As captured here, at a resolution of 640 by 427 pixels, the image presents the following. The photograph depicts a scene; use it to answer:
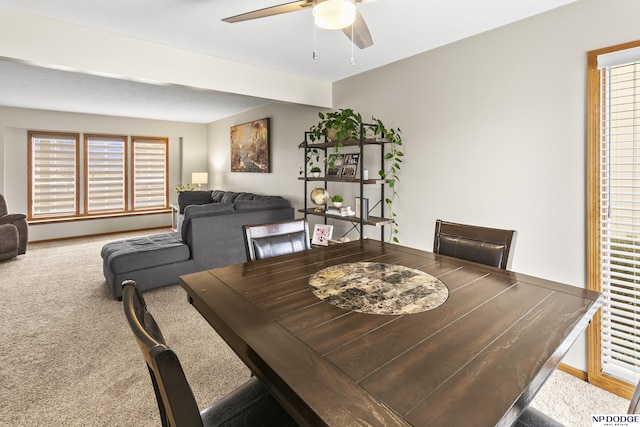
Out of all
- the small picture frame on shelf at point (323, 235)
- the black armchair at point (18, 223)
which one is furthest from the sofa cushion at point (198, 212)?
the black armchair at point (18, 223)

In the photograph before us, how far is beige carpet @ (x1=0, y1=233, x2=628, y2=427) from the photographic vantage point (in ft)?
5.85

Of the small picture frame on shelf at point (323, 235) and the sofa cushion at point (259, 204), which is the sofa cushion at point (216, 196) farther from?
the small picture frame on shelf at point (323, 235)

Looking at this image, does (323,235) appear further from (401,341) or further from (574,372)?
(401,341)

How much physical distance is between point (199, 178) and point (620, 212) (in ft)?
23.2

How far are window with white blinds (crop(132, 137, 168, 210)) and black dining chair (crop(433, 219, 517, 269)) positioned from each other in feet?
22.7

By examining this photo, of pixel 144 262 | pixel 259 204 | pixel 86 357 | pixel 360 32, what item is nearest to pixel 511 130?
pixel 360 32

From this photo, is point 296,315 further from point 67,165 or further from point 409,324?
point 67,165

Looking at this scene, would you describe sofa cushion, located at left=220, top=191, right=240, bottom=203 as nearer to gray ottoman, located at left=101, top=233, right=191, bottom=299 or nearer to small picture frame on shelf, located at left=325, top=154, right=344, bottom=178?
gray ottoman, located at left=101, top=233, right=191, bottom=299

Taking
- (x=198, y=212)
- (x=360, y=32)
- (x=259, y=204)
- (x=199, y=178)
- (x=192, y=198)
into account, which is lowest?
(x=198, y=212)

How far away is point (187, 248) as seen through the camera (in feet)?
12.2

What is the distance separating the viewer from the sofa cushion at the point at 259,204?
13.5ft

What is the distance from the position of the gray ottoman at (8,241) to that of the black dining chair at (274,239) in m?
4.75

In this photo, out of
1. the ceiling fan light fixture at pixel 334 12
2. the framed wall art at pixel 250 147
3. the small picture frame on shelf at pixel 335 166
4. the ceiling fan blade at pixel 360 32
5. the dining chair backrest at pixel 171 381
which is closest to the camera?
the dining chair backrest at pixel 171 381

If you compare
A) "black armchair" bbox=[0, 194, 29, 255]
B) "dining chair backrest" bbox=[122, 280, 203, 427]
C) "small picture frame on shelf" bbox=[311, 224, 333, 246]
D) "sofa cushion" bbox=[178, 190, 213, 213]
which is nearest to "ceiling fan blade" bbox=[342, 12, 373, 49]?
"dining chair backrest" bbox=[122, 280, 203, 427]
